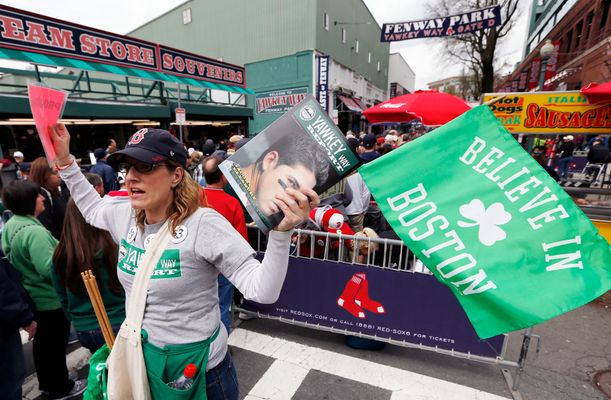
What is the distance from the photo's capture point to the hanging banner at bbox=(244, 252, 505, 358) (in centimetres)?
315

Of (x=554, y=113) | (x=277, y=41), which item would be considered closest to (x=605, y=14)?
(x=277, y=41)

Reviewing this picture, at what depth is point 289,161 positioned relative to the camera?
1305 mm

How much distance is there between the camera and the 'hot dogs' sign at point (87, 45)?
988 centimetres

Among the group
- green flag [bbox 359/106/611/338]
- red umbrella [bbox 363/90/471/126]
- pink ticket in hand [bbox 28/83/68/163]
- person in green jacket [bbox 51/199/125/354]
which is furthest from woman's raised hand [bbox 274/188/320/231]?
red umbrella [bbox 363/90/471/126]

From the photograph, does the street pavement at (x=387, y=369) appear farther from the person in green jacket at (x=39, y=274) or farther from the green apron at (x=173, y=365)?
the green apron at (x=173, y=365)

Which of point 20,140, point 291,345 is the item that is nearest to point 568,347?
point 291,345

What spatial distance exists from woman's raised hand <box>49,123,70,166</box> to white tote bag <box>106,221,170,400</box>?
103 cm

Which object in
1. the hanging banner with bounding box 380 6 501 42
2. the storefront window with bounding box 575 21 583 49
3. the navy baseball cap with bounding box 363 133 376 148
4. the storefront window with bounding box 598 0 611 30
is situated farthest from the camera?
the storefront window with bounding box 575 21 583 49

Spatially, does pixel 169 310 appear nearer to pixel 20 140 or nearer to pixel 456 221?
pixel 456 221

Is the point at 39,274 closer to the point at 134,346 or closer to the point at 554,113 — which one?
the point at 134,346

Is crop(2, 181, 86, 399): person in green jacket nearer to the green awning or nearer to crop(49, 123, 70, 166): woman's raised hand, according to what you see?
crop(49, 123, 70, 166): woman's raised hand

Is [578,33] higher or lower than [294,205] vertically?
higher

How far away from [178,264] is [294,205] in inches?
27.9

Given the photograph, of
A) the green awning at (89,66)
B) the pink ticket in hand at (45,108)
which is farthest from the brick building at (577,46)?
the pink ticket in hand at (45,108)
